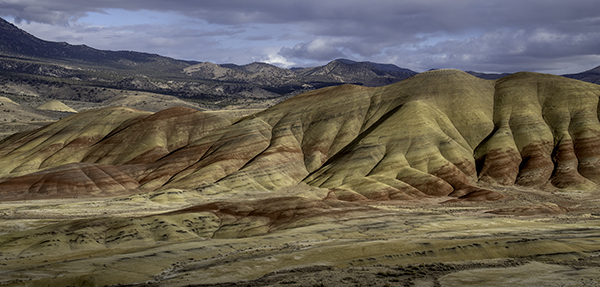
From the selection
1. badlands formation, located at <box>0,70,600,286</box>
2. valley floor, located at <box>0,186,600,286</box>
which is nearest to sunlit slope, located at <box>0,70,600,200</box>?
badlands formation, located at <box>0,70,600,286</box>

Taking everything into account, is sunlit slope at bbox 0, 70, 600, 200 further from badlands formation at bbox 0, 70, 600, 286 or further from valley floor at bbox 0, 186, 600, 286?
valley floor at bbox 0, 186, 600, 286

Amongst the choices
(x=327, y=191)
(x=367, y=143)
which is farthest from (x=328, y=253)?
(x=367, y=143)

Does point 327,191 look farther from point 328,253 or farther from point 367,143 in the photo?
point 328,253

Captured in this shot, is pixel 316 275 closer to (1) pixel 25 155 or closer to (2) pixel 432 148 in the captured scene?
(2) pixel 432 148

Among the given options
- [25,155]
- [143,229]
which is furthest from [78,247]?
[25,155]

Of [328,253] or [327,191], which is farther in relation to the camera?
[327,191]

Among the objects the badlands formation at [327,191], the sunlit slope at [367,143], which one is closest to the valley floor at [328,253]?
the badlands formation at [327,191]

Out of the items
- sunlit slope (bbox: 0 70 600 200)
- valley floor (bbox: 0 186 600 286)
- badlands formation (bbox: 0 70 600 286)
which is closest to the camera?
valley floor (bbox: 0 186 600 286)
